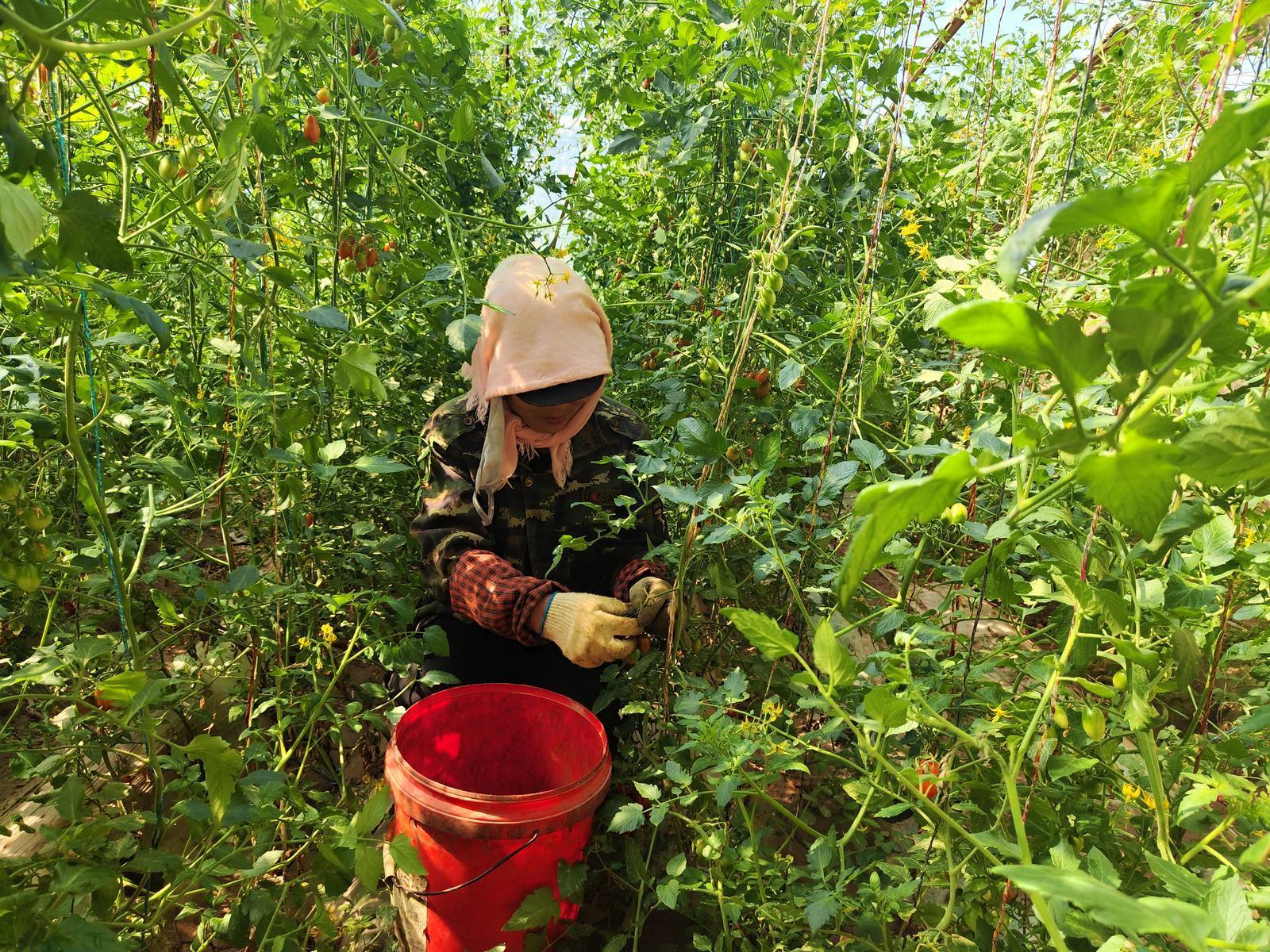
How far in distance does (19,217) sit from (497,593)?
4.18 ft

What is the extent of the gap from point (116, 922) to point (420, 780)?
447mm

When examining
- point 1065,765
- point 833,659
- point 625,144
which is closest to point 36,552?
point 833,659

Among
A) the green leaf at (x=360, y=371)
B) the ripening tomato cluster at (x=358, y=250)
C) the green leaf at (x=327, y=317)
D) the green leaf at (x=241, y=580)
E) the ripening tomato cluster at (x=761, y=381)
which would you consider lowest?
the green leaf at (x=241, y=580)

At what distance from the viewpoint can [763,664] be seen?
1.49 metres

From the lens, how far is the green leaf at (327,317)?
3.65 feet

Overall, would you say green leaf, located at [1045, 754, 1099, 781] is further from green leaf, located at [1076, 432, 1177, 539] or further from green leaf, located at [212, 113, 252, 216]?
green leaf, located at [212, 113, 252, 216]

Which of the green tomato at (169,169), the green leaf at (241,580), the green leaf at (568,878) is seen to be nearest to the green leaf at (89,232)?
the green tomato at (169,169)

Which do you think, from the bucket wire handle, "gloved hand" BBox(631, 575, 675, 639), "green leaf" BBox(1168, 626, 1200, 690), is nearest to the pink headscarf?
"gloved hand" BBox(631, 575, 675, 639)

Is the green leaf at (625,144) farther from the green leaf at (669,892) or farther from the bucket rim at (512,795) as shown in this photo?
the green leaf at (669,892)

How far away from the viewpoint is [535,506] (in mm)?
1989

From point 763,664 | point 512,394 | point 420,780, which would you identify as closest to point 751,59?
point 512,394

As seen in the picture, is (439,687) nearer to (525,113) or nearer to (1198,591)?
(1198,591)

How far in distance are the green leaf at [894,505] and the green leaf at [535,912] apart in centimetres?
119

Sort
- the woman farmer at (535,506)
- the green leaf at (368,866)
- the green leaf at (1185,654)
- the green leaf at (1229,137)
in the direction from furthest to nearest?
the woman farmer at (535,506) → the green leaf at (368,866) → the green leaf at (1185,654) → the green leaf at (1229,137)
